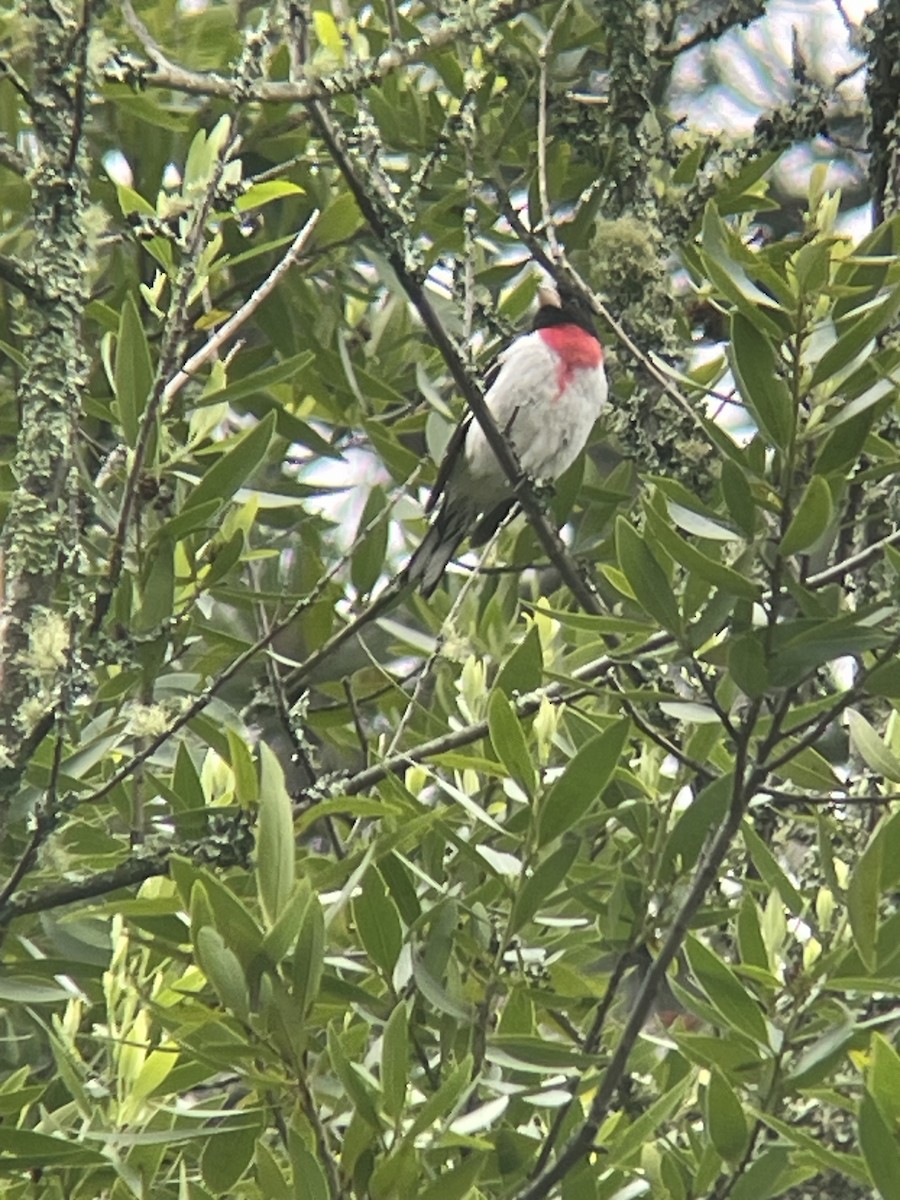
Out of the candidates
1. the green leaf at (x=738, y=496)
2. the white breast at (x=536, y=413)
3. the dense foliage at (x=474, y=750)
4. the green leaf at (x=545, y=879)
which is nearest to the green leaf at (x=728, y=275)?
the dense foliage at (x=474, y=750)

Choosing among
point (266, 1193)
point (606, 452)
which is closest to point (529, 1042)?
point (266, 1193)

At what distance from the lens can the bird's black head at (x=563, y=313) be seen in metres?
4.87

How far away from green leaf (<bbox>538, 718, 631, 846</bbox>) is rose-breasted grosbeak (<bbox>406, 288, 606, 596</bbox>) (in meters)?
2.11

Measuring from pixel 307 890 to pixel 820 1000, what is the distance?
61 centimetres

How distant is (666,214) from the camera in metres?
2.66

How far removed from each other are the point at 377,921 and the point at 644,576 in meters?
0.46

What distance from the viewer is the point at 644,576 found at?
6.22 feet

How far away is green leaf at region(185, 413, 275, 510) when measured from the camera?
7.59ft

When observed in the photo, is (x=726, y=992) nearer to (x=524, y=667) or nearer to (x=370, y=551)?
(x=524, y=667)

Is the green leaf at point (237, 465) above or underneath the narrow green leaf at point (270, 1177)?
above

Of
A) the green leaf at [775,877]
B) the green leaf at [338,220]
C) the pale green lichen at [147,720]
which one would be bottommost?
the pale green lichen at [147,720]

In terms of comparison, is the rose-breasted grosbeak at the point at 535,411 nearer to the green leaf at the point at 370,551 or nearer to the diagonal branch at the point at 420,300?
the green leaf at the point at 370,551

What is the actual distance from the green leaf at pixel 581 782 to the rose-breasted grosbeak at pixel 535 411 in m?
2.11

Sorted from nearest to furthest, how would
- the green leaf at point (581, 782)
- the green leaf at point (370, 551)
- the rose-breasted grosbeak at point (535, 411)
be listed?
the green leaf at point (581, 782)
the green leaf at point (370, 551)
the rose-breasted grosbeak at point (535, 411)
